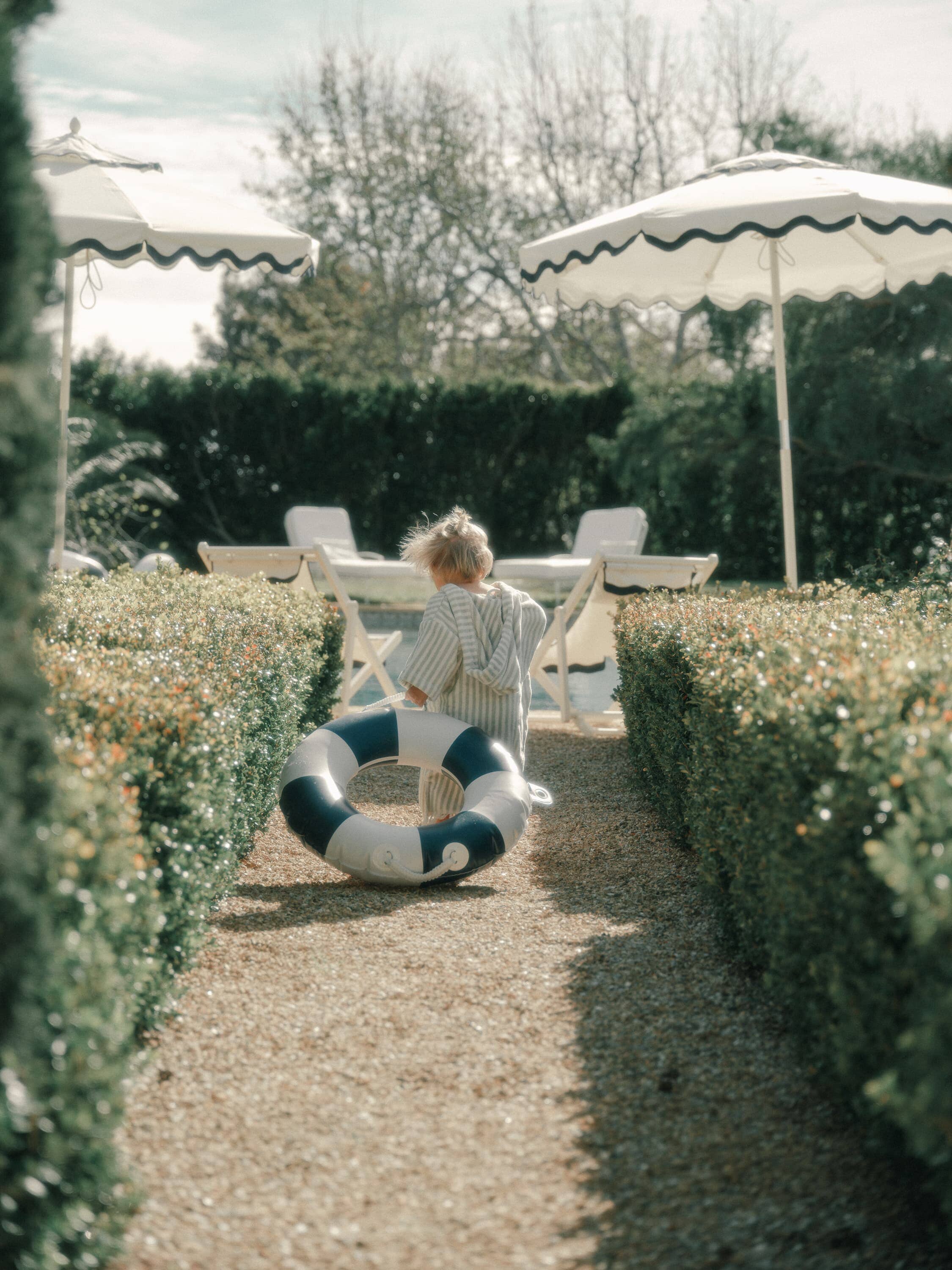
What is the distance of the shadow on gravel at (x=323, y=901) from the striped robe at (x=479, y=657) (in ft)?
1.66

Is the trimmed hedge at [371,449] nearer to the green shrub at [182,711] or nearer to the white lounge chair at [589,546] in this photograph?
the white lounge chair at [589,546]

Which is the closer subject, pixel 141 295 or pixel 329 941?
pixel 329 941

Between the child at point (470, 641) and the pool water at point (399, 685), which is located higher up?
the child at point (470, 641)

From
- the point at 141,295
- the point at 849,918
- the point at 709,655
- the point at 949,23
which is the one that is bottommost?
the point at 849,918

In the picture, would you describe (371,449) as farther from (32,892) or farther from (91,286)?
(32,892)

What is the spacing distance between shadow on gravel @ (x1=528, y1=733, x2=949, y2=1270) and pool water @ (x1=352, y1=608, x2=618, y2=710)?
4157mm

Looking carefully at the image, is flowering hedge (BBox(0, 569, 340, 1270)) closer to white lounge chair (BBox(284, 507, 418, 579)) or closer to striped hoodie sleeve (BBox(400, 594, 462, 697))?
striped hoodie sleeve (BBox(400, 594, 462, 697))

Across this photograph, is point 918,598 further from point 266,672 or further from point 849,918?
point 849,918

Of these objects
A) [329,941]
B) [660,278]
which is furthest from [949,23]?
[329,941]

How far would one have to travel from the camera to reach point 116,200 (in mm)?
5227

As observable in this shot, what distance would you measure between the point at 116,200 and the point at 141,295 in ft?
36.3

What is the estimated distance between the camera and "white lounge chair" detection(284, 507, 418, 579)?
8.21 metres

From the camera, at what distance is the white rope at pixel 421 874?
3.59 metres

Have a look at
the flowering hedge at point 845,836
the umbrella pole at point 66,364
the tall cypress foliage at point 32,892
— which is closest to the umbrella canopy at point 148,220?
the umbrella pole at point 66,364
